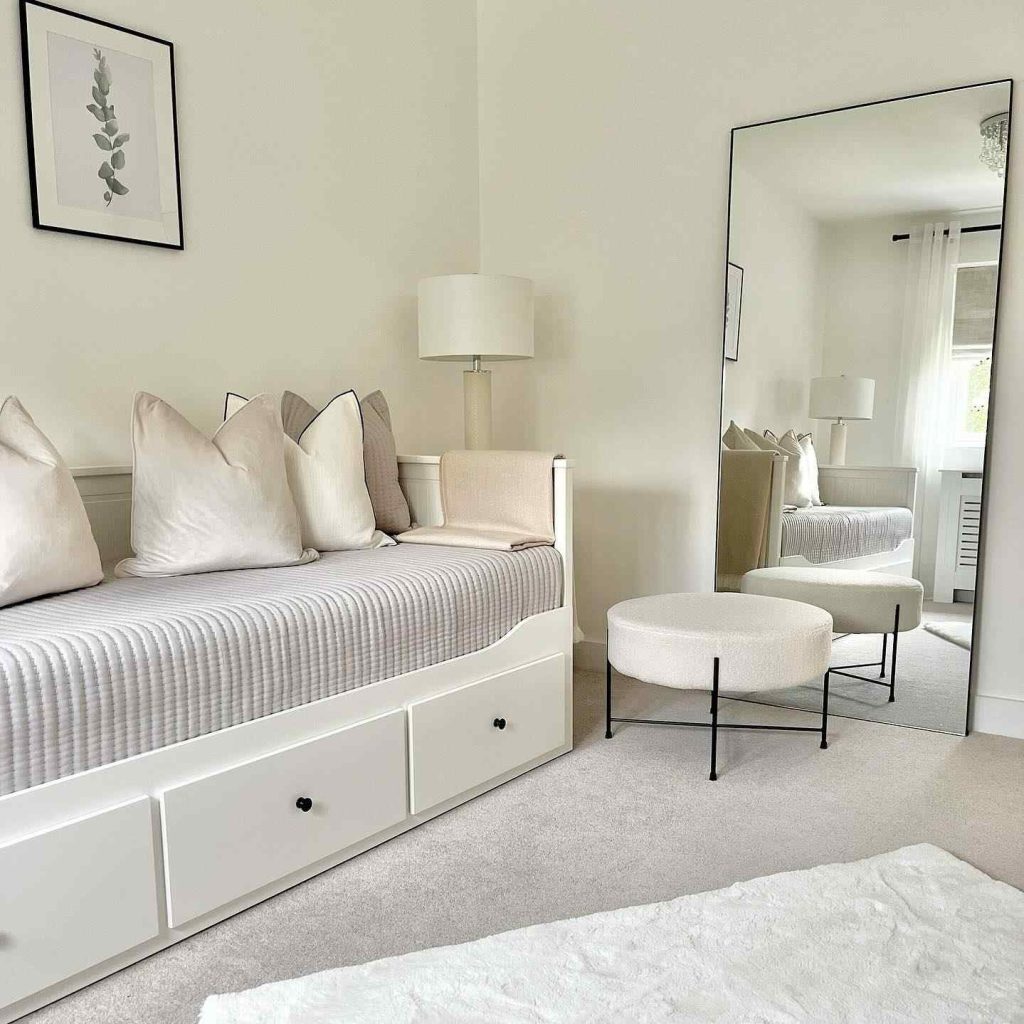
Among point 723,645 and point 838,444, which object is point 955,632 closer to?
point 838,444

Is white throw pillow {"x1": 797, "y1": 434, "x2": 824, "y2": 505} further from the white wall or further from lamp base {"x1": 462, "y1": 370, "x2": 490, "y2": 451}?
lamp base {"x1": 462, "y1": 370, "x2": 490, "y2": 451}

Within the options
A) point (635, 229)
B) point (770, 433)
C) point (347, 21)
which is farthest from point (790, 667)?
point (347, 21)

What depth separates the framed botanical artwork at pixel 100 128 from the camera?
6.87 feet

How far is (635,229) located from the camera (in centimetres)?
309

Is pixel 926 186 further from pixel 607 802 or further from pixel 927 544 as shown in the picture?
pixel 607 802

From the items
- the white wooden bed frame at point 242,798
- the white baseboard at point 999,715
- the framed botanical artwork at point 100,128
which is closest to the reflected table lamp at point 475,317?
the white wooden bed frame at point 242,798

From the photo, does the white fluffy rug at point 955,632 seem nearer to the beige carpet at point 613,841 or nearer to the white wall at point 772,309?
the beige carpet at point 613,841

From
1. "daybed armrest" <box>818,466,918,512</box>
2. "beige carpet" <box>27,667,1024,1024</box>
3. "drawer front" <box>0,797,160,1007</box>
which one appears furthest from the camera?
"daybed armrest" <box>818,466,918,512</box>

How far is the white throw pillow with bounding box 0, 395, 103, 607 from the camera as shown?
1.64 metres

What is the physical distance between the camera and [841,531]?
2742 millimetres

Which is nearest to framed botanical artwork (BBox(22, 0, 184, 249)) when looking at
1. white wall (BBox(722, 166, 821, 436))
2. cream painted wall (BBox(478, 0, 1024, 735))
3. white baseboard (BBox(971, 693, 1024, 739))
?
cream painted wall (BBox(478, 0, 1024, 735))

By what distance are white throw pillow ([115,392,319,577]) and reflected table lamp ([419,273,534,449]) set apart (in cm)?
90

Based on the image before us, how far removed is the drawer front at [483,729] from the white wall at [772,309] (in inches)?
41.5

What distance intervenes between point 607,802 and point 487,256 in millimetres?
2076
